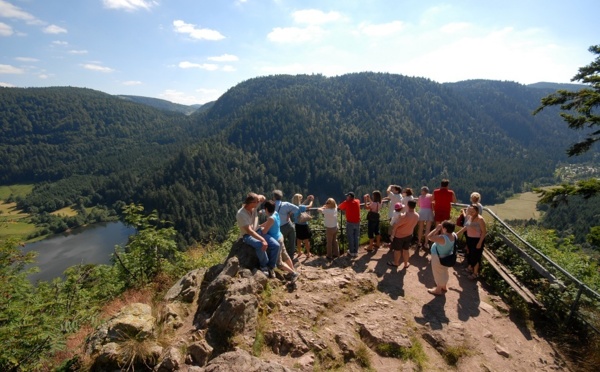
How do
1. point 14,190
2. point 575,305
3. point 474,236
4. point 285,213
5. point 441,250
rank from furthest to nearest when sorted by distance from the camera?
1. point 14,190
2. point 285,213
3. point 474,236
4. point 441,250
5. point 575,305

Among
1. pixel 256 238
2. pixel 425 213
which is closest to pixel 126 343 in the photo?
pixel 256 238

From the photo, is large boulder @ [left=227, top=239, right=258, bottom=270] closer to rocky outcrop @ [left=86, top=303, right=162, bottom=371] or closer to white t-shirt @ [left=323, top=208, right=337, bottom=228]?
rocky outcrop @ [left=86, top=303, right=162, bottom=371]

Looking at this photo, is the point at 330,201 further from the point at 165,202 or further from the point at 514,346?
the point at 165,202

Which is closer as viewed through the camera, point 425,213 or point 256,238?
point 256,238

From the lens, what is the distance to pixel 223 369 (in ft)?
13.4

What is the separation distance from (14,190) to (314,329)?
694ft

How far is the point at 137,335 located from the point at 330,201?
5.63 metres

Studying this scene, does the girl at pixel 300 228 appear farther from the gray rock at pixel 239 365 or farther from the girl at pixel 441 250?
the gray rock at pixel 239 365

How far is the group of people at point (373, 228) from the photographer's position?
698cm

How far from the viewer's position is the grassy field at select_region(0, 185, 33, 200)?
150375 mm

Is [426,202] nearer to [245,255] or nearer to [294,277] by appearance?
[294,277]

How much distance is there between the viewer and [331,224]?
8.99 m

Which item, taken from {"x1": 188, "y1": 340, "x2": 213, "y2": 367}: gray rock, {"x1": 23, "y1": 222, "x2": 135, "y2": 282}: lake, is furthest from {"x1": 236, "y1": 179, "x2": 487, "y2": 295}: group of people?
{"x1": 23, "y1": 222, "x2": 135, "y2": 282}: lake

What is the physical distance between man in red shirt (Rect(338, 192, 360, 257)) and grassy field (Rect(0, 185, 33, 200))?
19726 cm
